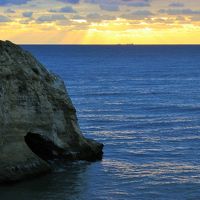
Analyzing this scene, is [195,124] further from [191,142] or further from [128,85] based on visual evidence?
[128,85]

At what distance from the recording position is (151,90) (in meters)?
101

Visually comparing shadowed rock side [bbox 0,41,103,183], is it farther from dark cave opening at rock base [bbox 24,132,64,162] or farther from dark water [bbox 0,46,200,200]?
dark water [bbox 0,46,200,200]

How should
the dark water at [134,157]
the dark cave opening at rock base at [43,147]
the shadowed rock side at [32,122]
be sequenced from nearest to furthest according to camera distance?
1. the dark water at [134,157]
2. the shadowed rock side at [32,122]
3. the dark cave opening at rock base at [43,147]

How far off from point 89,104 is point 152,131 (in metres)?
24.2

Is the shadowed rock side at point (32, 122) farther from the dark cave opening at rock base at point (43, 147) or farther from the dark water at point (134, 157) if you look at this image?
the dark water at point (134, 157)

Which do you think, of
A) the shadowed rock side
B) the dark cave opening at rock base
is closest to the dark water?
the shadowed rock side

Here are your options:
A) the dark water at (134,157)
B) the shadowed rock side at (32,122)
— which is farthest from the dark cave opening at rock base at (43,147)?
the dark water at (134,157)

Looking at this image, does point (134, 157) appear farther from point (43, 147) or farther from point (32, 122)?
point (32, 122)

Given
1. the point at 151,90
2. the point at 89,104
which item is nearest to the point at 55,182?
the point at 89,104

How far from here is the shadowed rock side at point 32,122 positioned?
39.1 m

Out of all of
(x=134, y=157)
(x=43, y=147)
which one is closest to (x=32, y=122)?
(x=43, y=147)

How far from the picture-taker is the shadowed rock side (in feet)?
128

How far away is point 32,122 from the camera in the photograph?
1617 inches

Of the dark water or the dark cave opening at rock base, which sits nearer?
the dark water
